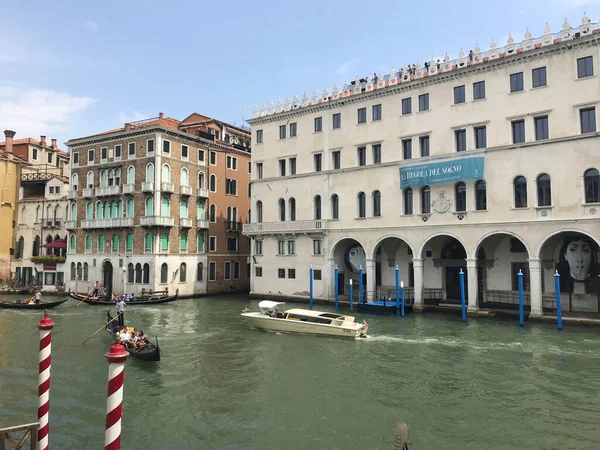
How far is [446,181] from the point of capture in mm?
25031

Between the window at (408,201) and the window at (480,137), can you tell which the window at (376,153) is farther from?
the window at (480,137)

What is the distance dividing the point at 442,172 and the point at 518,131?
4101 millimetres

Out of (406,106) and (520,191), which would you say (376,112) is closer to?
(406,106)

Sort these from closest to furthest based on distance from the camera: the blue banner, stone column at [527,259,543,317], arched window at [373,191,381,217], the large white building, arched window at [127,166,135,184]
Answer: the large white building → stone column at [527,259,543,317] → the blue banner → arched window at [373,191,381,217] → arched window at [127,166,135,184]

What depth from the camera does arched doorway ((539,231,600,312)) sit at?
2298 centimetres

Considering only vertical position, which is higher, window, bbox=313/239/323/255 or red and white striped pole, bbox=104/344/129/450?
window, bbox=313/239/323/255

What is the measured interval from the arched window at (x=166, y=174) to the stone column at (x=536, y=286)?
2465cm

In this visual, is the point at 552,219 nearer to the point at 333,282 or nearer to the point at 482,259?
the point at 482,259

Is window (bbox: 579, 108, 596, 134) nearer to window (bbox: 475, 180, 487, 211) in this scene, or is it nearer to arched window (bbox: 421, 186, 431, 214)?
window (bbox: 475, 180, 487, 211)

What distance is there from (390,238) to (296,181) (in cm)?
752

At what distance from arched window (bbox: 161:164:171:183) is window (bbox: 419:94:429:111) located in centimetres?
1864

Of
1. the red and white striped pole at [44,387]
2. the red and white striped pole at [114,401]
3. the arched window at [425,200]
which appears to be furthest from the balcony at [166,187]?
the red and white striped pole at [114,401]

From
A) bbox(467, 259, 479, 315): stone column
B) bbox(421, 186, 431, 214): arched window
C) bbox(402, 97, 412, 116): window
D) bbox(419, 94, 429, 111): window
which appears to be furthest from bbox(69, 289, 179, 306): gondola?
bbox(419, 94, 429, 111): window

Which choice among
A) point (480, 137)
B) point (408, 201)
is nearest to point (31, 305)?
point (408, 201)
